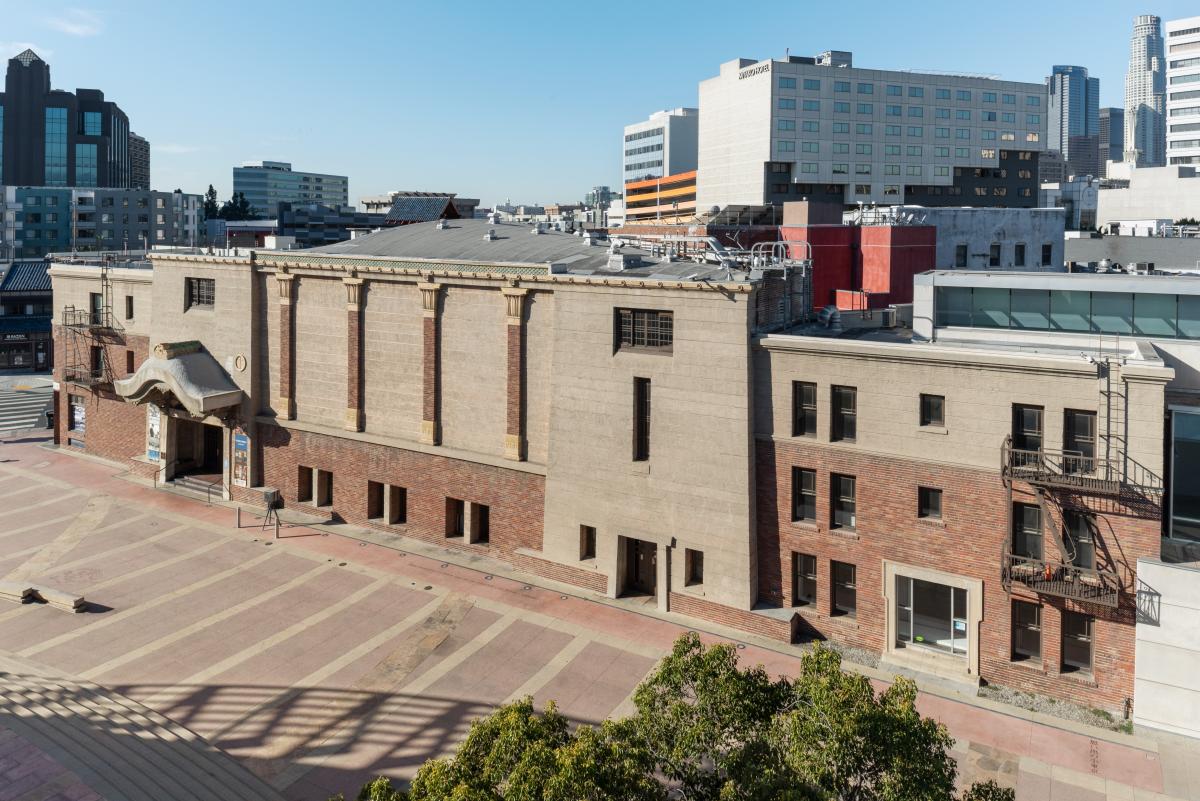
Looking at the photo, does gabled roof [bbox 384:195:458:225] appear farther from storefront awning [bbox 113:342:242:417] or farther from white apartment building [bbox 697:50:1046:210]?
storefront awning [bbox 113:342:242:417]

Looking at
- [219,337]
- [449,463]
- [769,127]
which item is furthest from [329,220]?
[449,463]

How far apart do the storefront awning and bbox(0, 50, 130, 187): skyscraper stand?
171878 mm

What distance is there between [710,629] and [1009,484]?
43.2 feet

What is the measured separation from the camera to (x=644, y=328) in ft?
130

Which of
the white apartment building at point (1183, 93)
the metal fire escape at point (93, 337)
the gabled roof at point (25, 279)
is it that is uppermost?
the white apartment building at point (1183, 93)

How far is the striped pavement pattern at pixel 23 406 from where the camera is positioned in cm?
8125

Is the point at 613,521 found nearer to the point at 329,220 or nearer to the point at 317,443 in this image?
the point at 317,443

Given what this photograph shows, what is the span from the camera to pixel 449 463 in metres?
46.3

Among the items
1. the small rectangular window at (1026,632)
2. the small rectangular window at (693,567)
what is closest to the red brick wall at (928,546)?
the small rectangular window at (1026,632)

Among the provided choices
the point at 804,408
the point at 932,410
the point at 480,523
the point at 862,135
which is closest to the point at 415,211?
the point at 862,135

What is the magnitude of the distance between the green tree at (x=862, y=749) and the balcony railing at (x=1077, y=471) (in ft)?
51.0

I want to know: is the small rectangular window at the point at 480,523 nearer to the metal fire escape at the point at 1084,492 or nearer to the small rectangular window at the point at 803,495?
the small rectangular window at the point at 803,495

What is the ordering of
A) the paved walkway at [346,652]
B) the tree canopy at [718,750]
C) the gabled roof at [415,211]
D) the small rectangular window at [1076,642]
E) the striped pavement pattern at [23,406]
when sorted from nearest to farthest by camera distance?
1. the tree canopy at [718,750]
2. the paved walkway at [346,652]
3. the small rectangular window at [1076,642]
4. the striped pavement pattern at [23,406]
5. the gabled roof at [415,211]

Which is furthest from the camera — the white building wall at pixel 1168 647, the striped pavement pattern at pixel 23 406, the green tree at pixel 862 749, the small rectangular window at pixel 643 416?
the striped pavement pattern at pixel 23 406
